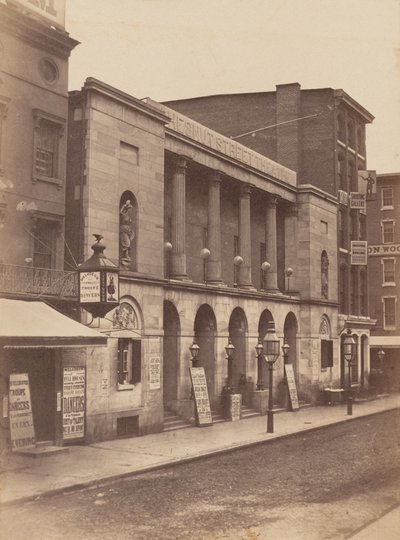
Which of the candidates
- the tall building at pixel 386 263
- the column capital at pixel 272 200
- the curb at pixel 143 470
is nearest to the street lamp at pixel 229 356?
the curb at pixel 143 470

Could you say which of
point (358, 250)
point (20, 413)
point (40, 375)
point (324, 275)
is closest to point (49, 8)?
point (40, 375)

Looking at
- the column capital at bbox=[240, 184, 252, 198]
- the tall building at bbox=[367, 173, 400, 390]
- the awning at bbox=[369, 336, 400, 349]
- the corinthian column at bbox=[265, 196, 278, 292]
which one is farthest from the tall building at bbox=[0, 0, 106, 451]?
the tall building at bbox=[367, 173, 400, 390]

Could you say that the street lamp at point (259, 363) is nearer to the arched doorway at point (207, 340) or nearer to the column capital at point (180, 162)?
the arched doorway at point (207, 340)

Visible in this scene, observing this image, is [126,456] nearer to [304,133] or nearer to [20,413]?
[20,413]

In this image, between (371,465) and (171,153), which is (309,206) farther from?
(371,465)

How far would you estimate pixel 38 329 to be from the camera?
704 inches

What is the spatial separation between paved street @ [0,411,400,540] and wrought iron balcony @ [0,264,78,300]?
609cm

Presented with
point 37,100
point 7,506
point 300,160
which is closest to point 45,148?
point 37,100

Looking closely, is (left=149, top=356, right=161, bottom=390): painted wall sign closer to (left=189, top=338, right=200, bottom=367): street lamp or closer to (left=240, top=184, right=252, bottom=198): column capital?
(left=189, top=338, right=200, bottom=367): street lamp

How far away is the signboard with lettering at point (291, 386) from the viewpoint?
1401 inches

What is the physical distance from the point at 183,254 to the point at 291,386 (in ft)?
33.6

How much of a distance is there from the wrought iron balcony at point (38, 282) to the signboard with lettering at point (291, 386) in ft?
54.7

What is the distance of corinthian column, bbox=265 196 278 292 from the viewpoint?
3734 cm

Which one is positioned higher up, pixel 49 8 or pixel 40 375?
pixel 49 8
